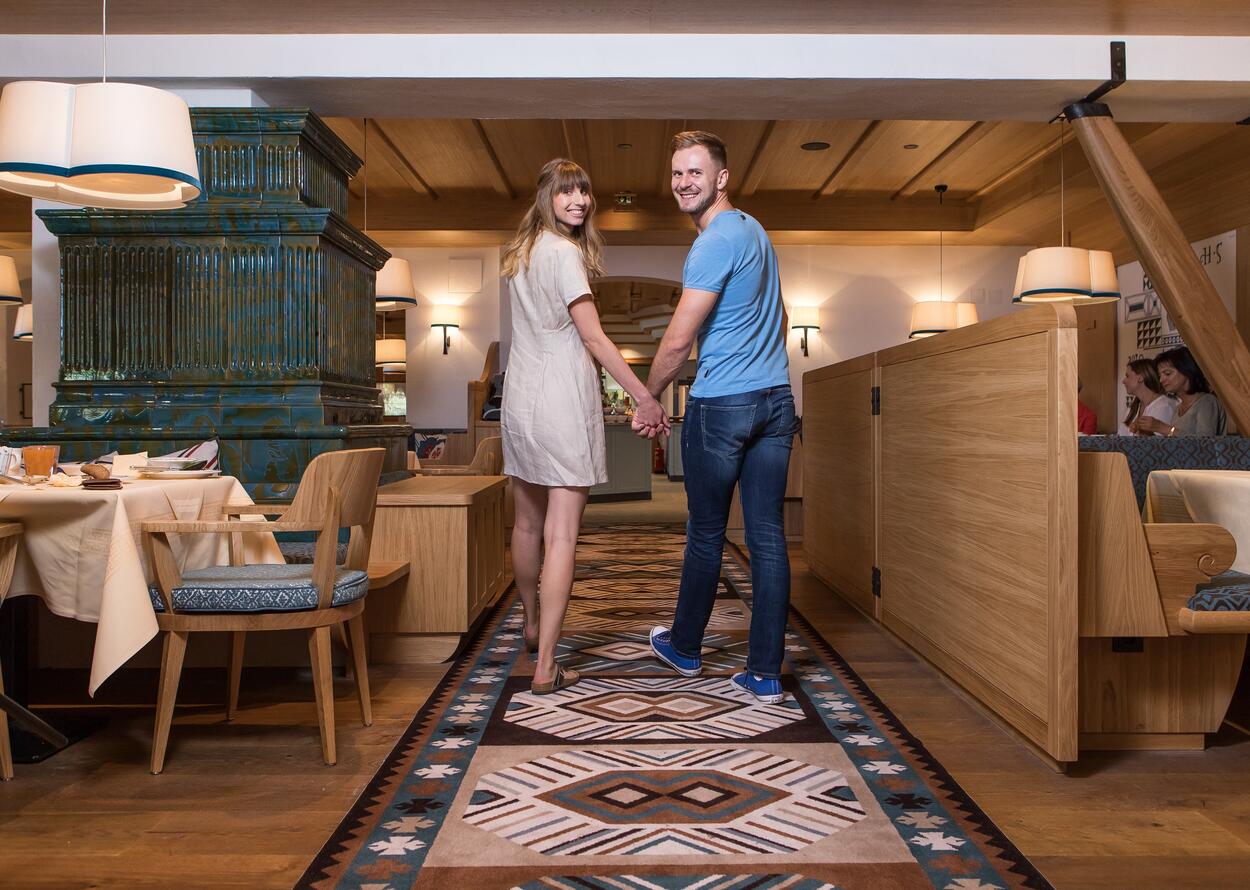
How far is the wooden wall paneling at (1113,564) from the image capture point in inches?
84.0

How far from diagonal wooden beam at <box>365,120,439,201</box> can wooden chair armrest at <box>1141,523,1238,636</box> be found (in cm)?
570

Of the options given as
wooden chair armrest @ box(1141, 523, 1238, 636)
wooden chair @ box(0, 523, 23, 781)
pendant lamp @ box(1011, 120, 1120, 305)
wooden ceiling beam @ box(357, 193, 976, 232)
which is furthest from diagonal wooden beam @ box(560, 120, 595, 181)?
wooden chair armrest @ box(1141, 523, 1238, 636)

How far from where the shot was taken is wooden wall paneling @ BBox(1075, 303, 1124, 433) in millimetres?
8477

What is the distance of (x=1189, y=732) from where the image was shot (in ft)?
7.63

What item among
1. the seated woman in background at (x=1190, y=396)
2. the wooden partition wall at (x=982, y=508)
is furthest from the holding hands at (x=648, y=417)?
the seated woman in background at (x=1190, y=396)

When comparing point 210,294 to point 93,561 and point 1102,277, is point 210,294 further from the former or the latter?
point 1102,277

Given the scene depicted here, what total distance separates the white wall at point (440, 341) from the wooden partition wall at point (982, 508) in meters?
6.27

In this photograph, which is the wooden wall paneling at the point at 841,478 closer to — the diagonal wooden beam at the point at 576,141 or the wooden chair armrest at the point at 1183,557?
the wooden chair armrest at the point at 1183,557

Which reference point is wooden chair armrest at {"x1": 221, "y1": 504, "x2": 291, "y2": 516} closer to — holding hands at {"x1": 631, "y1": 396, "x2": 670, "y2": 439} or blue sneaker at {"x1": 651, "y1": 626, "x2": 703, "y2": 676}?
holding hands at {"x1": 631, "y1": 396, "x2": 670, "y2": 439}

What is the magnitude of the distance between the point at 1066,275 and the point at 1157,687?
4.63m

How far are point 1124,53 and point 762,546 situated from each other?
312 cm

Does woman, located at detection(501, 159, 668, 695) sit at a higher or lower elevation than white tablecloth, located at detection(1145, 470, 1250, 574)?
higher

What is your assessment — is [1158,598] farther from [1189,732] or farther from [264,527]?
[264,527]

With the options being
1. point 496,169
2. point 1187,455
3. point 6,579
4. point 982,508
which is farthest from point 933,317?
point 6,579
